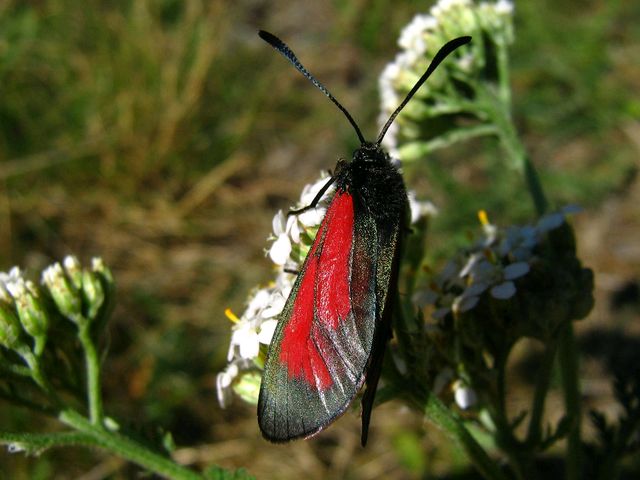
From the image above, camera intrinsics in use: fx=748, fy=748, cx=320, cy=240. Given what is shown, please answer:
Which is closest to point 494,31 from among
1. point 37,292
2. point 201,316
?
point 37,292

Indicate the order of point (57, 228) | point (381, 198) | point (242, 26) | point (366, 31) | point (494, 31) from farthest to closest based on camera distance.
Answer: point (242, 26), point (366, 31), point (57, 228), point (494, 31), point (381, 198)

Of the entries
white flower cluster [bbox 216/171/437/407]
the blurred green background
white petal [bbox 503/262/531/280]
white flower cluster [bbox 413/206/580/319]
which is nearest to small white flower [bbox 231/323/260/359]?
white flower cluster [bbox 216/171/437/407]

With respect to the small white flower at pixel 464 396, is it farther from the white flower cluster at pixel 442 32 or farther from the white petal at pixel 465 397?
the white flower cluster at pixel 442 32

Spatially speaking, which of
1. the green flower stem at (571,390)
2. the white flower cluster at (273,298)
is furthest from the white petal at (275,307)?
the green flower stem at (571,390)

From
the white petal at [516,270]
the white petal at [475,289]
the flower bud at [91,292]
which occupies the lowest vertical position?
the white petal at [475,289]

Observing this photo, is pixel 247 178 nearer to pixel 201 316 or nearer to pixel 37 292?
pixel 201 316
